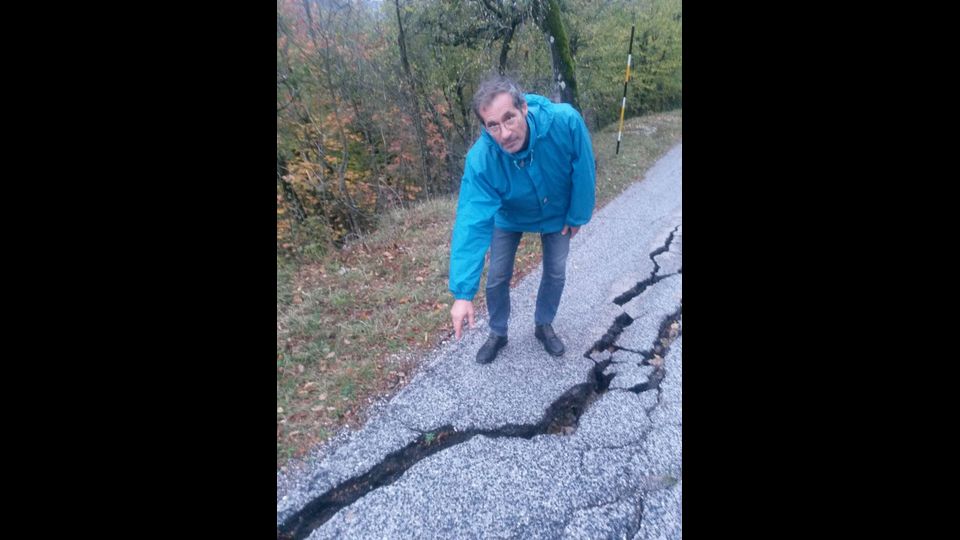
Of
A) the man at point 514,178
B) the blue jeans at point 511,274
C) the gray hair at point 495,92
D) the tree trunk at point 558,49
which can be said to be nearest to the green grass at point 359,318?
the blue jeans at point 511,274

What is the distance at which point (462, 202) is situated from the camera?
86.2 inches

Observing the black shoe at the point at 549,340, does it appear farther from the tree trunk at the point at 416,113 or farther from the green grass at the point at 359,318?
the tree trunk at the point at 416,113

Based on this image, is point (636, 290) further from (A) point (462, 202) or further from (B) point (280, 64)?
(B) point (280, 64)

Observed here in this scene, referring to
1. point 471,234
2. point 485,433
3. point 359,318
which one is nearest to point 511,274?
point 471,234

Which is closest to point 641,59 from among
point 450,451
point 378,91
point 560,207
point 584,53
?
point 584,53

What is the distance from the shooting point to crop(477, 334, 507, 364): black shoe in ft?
9.27

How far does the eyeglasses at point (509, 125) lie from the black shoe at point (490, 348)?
1.35m

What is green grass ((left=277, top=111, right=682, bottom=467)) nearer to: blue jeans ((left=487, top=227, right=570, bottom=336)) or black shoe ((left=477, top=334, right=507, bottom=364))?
black shoe ((left=477, top=334, right=507, bottom=364))

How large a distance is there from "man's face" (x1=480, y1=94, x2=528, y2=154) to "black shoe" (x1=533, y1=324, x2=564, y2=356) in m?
1.31

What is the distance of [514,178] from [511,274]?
70 centimetres

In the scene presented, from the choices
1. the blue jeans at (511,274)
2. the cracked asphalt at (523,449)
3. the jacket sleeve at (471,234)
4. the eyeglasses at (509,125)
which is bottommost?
the cracked asphalt at (523,449)

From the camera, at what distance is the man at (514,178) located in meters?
2.04

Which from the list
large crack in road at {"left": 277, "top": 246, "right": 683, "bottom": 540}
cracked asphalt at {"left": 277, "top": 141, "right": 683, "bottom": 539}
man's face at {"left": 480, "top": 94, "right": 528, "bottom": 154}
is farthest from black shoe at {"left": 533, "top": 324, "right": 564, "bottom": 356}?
man's face at {"left": 480, "top": 94, "right": 528, "bottom": 154}

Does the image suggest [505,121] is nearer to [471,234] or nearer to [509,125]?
[509,125]
